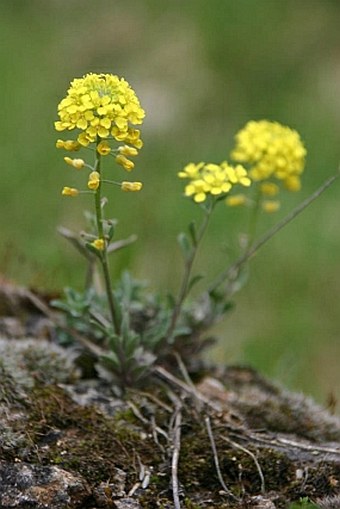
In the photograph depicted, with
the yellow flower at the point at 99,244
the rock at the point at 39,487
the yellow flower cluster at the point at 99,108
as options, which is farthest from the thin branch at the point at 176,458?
the yellow flower cluster at the point at 99,108

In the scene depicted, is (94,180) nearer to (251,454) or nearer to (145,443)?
(145,443)

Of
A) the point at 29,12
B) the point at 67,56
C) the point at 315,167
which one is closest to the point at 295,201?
the point at 315,167

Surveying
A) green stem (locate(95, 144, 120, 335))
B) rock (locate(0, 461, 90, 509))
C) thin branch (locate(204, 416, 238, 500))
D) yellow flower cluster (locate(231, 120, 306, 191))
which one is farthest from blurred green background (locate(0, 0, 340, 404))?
rock (locate(0, 461, 90, 509))

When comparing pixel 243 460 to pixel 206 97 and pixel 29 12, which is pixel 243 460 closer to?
pixel 206 97

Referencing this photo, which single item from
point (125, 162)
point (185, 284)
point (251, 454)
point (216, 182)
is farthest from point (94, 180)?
point (251, 454)

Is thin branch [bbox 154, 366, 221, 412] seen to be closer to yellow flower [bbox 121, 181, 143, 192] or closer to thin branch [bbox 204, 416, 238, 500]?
thin branch [bbox 204, 416, 238, 500]

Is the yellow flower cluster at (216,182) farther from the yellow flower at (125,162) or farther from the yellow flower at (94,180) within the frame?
the yellow flower at (94,180)

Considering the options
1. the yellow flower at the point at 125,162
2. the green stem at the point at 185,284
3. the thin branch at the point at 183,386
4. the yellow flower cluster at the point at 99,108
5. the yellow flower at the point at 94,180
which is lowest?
the thin branch at the point at 183,386
